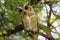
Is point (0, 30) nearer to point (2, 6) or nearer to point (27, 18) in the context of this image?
point (2, 6)

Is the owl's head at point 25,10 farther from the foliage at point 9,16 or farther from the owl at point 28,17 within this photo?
the foliage at point 9,16

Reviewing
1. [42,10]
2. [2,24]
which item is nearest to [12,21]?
[2,24]

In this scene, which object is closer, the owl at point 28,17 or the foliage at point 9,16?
the owl at point 28,17

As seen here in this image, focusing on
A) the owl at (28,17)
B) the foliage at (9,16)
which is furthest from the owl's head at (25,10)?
the foliage at (9,16)

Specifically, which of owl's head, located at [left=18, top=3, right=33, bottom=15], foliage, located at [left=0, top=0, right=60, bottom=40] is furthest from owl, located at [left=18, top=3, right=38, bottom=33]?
foliage, located at [left=0, top=0, right=60, bottom=40]

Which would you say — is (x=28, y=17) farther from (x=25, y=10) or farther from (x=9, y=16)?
(x=9, y=16)

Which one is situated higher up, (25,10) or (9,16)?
(25,10)

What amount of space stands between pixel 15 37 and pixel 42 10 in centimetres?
49

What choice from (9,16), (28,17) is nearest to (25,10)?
(28,17)

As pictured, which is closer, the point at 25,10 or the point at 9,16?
the point at 25,10

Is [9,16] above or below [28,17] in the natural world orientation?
below

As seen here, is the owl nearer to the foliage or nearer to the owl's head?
the owl's head

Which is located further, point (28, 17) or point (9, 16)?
point (9, 16)

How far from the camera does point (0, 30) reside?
A: 1.67 m
